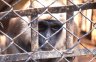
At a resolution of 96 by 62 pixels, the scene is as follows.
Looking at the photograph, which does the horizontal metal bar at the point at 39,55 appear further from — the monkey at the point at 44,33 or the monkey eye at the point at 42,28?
the monkey eye at the point at 42,28

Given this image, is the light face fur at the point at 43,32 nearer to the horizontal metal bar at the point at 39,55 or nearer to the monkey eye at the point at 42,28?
the monkey eye at the point at 42,28

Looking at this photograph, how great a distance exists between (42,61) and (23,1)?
553 millimetres

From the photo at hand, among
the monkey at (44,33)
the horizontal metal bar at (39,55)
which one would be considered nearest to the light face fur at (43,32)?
the monkey at (44,33)

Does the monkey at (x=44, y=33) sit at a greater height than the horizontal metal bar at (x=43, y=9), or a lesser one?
lesser

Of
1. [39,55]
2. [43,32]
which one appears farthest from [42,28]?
[39,55]

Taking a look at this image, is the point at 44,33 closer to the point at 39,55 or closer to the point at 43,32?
the point at 43,32

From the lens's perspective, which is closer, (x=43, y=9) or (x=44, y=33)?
(x=43, y=9)

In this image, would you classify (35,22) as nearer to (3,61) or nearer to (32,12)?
(32,12)

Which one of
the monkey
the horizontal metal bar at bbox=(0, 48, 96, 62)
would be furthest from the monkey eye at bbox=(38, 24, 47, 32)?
the horizontal metal bar at bbox=(0, 48, 96, 62)

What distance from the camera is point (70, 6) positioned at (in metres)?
1.50

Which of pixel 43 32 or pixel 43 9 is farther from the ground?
pixel 43 9

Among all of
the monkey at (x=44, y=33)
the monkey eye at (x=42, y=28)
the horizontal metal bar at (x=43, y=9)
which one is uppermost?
the horizontal metal bar at (x=43, y=9)

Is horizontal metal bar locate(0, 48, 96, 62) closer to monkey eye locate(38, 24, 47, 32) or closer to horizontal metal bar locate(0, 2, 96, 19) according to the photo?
horizontal metal bar locate(0, 2, 96, 19)

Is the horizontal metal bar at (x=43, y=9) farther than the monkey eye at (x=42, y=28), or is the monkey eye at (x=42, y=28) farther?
the monkey eye at (x=42, y=28)
